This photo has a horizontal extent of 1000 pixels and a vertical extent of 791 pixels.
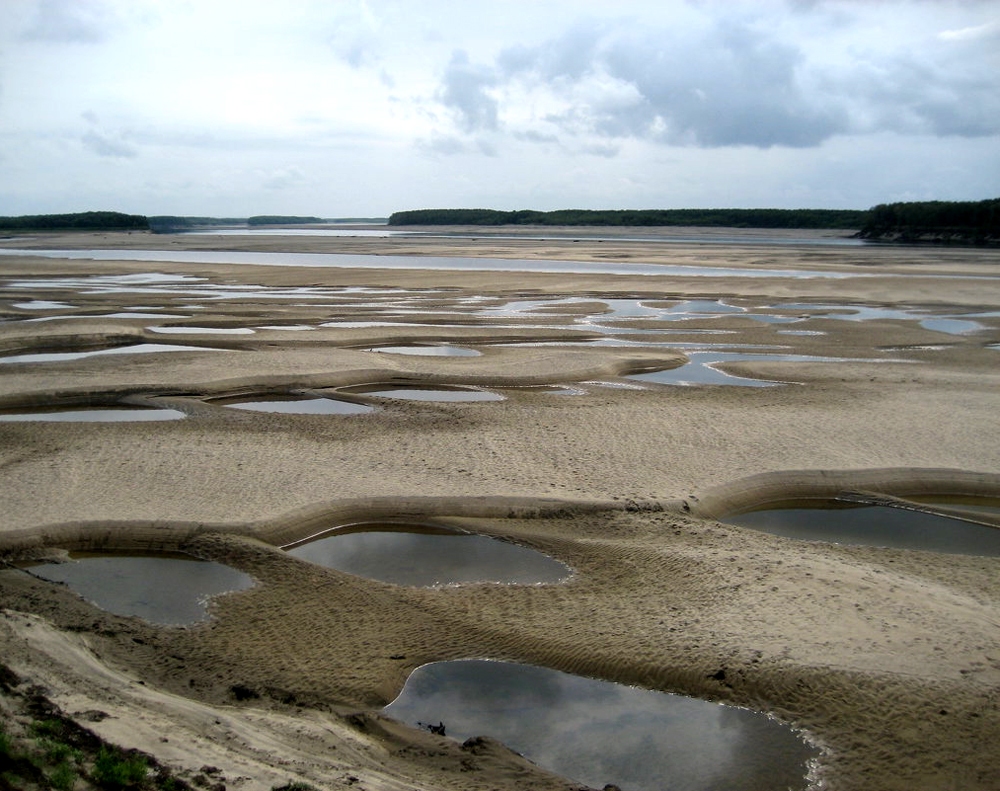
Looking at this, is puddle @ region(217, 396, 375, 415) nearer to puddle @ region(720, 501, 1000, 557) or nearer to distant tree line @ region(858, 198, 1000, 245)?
puddle @ region(720, 501, 1000, 557)

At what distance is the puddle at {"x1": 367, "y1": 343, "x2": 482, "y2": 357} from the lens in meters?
25.5

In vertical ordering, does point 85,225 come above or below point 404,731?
above

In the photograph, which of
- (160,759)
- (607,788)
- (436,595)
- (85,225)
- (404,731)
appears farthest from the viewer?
(85,225)

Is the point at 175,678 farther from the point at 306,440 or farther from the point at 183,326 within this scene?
the point at 183,326

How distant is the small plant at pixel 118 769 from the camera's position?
529 centimetres

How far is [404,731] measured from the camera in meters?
7.36

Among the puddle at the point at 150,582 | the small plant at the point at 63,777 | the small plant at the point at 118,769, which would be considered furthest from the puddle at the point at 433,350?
the small plant at the point at 63,777

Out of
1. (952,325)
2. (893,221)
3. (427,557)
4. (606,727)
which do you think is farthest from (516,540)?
(893,221)

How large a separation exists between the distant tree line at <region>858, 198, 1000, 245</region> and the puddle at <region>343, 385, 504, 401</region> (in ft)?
308

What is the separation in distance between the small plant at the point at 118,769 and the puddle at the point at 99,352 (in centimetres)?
2089

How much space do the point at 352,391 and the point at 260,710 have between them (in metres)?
13.5

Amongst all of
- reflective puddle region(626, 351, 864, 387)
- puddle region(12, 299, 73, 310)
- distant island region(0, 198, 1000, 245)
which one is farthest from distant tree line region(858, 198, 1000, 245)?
puddle region(12, 299, 73, 310)

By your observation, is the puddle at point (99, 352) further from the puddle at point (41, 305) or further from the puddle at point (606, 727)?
the puddle at point (606, 727)

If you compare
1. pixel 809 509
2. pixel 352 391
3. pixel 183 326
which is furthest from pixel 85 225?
pixel 809 509
